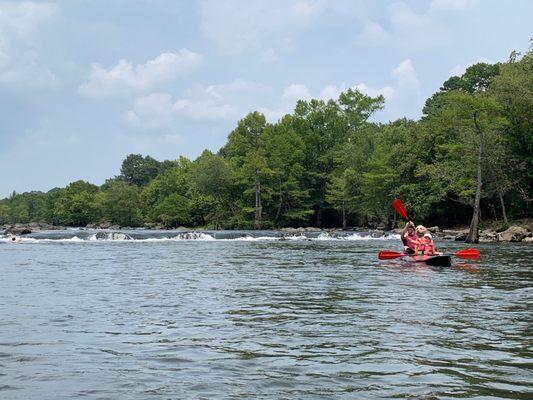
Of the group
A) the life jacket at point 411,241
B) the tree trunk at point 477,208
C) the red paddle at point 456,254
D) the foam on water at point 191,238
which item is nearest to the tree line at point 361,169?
the tree trunk at point 477,208

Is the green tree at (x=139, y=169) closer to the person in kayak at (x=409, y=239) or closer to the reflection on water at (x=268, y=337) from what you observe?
the person in kayak at (x=409, y=239)

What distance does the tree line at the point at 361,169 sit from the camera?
42916 mm

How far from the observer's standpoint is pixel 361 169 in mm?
65062

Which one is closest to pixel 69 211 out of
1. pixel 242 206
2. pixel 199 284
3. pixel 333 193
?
pixel 242 206

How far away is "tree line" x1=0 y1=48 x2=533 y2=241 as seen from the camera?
1690 inches

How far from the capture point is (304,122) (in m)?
77.2

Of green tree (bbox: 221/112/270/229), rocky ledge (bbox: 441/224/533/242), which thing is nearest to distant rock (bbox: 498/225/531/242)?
rocky ledge (bbox: 441/224/533/242)

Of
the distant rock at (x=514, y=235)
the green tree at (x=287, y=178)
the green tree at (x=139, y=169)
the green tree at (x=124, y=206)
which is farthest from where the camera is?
the green tree at (x=139, y=169)

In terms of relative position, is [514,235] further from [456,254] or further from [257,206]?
[257,206]

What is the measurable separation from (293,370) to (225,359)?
101 centimetres

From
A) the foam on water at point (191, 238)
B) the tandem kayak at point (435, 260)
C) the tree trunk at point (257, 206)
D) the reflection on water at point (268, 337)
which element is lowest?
the reflection on water at point (268, 337)

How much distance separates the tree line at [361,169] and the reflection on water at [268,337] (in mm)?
25553

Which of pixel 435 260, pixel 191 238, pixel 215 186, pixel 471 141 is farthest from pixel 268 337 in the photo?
pixel 215 186

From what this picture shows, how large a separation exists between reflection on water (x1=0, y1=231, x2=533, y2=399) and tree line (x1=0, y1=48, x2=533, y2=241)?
2555 centimetres
